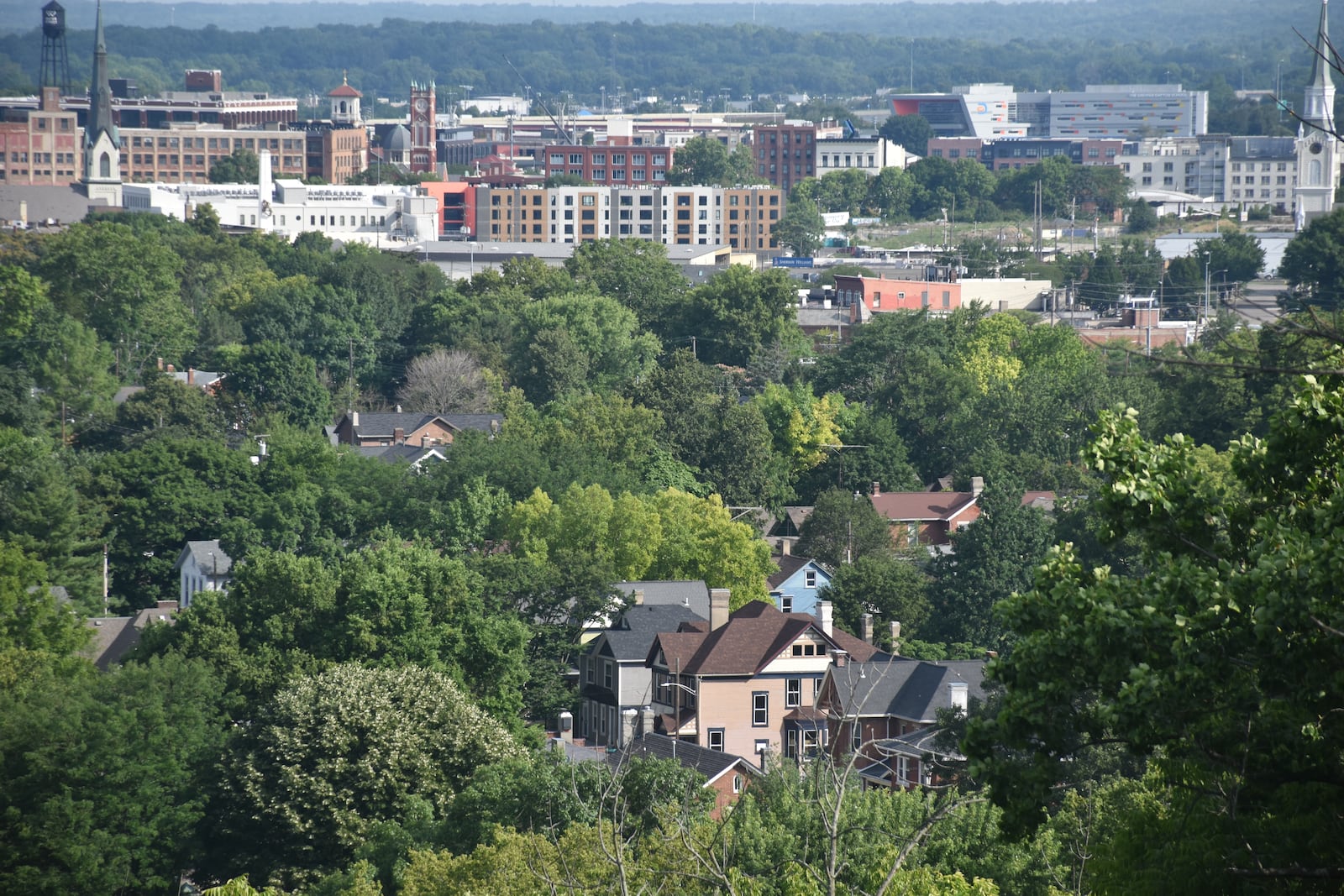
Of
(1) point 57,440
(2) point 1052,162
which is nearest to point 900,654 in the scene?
(1) point 57,440

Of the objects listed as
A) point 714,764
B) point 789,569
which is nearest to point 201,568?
point 789,569

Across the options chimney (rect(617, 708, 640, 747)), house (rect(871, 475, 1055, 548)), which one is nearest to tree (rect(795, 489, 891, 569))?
house (rect(871, 475, 1055, 548))

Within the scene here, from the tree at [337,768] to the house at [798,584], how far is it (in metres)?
19.4

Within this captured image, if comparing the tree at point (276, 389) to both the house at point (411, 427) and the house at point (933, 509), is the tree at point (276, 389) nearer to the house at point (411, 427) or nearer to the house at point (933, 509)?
the house at point (411, 427)

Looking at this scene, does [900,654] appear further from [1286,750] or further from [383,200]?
[383,200]

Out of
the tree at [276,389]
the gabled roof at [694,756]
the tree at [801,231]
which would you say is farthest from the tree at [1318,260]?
the tree at [801,231]

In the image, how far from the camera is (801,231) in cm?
15625

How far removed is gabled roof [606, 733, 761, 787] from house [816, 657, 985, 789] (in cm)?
219

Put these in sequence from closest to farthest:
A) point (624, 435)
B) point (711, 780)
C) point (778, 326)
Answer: point (711, 780) < point (624, 435) < point (778, 326)

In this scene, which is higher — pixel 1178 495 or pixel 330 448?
pixel 1178 495

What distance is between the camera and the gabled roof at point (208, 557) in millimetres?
52906

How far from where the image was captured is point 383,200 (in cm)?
15212

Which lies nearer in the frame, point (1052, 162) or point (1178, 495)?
point (1178, 495)

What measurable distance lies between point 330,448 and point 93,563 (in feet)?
30.2
